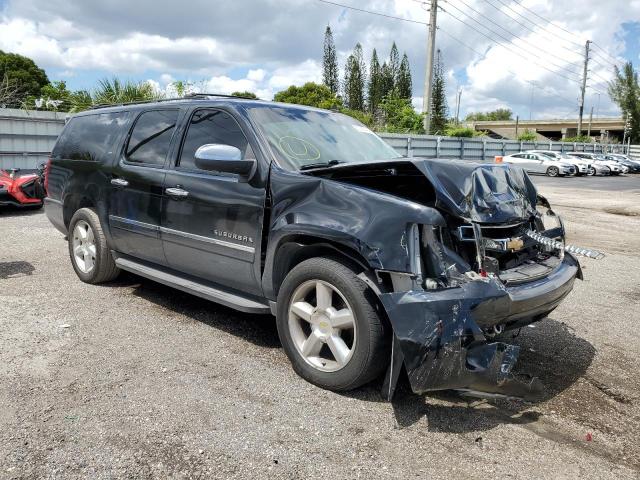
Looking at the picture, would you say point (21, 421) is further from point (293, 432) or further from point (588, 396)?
point (588, 396)

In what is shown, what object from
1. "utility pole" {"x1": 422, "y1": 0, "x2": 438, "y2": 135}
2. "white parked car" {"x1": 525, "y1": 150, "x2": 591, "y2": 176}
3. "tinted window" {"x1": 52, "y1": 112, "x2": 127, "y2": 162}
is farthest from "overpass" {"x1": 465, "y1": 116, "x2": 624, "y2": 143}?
"tinted window" {"x1": 52, "y1": 112, "x2": 127, "y2": 162}

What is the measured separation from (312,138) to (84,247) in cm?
295

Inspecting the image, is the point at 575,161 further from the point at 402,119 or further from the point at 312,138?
the point at 312,138

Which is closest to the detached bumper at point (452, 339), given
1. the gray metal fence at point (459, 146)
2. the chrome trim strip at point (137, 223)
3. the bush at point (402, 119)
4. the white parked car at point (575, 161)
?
the chrome trim strip at point (137, 223)

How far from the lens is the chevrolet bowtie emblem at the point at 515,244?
3.45m

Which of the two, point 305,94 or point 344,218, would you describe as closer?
point 344,218

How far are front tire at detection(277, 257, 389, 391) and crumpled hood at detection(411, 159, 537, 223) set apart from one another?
717 mm

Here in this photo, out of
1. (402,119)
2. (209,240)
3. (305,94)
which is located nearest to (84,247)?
(209,240)

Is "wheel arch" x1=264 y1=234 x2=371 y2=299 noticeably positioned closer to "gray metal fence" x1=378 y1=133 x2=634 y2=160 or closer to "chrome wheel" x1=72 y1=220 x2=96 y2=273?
"chrome wheel" x1=72 y1=220 x2=96 y2=273

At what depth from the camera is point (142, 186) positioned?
4.79 metres

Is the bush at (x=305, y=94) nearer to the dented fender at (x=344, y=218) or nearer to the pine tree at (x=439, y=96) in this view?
the pine tree at (x=439, y=96)

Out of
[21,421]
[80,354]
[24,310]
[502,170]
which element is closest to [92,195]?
[24,310]

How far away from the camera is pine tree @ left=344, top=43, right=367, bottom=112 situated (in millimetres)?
75375

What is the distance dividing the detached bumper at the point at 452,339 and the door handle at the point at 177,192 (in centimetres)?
202
